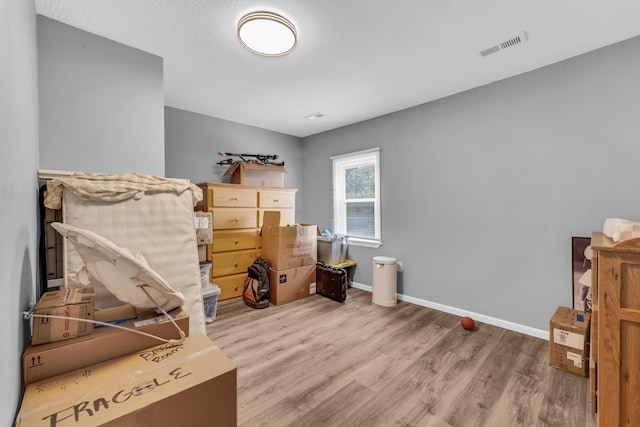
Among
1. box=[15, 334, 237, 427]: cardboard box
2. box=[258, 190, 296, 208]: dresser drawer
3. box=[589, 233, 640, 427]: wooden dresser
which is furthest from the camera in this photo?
box=[258, 190, 296, 208]: dresser drawer

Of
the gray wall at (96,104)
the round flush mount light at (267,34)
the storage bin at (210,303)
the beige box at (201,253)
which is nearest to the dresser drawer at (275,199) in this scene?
the beige box at (201,253)

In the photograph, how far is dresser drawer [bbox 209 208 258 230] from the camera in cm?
322

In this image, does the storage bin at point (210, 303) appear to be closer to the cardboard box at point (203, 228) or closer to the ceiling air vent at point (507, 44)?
the cardboard box at point (203, 228)

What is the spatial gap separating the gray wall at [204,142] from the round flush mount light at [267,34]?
1889 millimetres

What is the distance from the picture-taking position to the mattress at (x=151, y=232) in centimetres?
160

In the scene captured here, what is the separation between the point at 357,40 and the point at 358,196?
2.30m

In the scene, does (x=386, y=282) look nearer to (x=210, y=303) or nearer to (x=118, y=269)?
(x=210, y=303)

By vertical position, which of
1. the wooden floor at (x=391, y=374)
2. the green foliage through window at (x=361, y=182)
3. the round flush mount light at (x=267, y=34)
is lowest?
the wooden floor at (x=391, y=374)

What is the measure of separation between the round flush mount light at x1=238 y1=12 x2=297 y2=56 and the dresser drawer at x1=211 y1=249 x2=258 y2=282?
7.42 feet

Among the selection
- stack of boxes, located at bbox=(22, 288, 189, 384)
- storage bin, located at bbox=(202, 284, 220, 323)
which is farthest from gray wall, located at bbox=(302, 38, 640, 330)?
stack of boxes, located at bbox=(22, 288, 189, 384)

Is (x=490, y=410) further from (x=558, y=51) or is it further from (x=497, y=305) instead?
(x=558, y=51)

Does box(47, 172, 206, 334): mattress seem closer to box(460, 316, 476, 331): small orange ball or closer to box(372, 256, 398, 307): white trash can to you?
box(372, 256, 398, 307): white trash can

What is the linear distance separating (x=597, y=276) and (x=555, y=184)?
1327 mm

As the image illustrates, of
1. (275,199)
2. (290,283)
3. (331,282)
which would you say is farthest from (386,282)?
(275,199)
